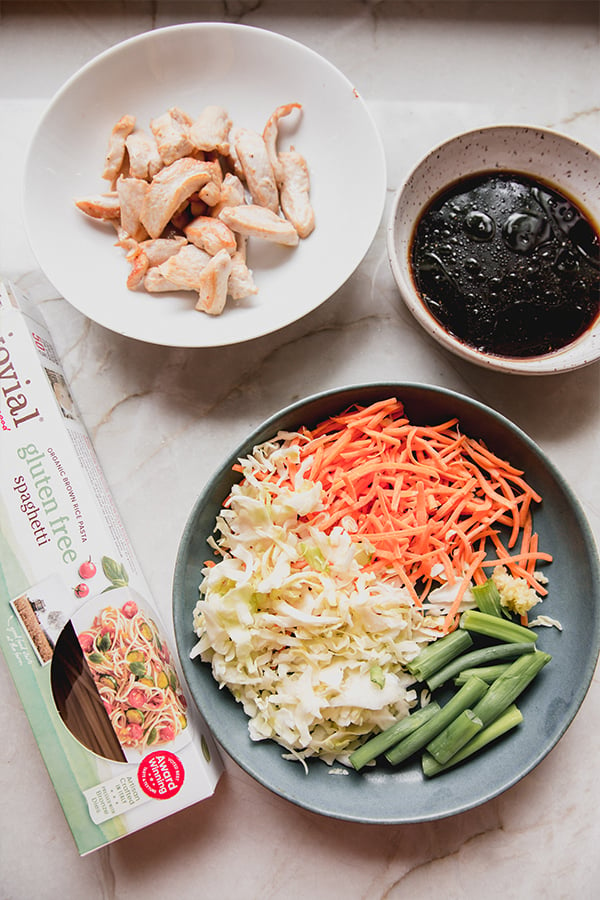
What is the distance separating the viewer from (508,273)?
165 cm

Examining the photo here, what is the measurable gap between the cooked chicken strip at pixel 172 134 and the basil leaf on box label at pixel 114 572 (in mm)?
913

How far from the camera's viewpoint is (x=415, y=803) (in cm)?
153

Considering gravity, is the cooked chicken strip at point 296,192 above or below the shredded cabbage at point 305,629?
above

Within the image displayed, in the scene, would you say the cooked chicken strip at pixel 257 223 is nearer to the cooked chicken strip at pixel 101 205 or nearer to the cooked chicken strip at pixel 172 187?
the cooked chicken strip at pixel 172 187

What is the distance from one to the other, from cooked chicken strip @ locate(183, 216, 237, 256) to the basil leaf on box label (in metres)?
0.73

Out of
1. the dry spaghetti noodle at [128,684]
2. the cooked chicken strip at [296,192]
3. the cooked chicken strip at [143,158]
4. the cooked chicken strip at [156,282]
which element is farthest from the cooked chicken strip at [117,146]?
the dry spaghetti noodle at [128,684]

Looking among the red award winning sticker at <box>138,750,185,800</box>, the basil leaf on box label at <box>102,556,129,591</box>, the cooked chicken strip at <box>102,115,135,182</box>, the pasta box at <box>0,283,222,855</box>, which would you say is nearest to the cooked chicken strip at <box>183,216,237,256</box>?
the cooked chicken strip at <box>102,115,135,182</box>

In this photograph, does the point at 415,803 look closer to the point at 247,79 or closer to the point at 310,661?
the point at 310,661

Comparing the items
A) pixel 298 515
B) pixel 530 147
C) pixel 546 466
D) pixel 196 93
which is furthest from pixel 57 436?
pixel 530 147

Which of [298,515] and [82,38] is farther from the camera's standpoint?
[82,38]

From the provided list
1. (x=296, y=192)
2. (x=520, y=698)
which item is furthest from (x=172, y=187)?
(x=520, y=698)

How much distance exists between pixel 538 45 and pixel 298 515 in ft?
4.54

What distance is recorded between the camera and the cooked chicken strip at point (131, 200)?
1.64 meters

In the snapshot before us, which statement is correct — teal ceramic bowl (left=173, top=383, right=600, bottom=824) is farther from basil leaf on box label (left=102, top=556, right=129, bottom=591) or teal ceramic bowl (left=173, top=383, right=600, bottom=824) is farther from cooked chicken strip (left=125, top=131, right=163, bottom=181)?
cooked chicken strip (left=125, top=131, right=163, bottom=181)
